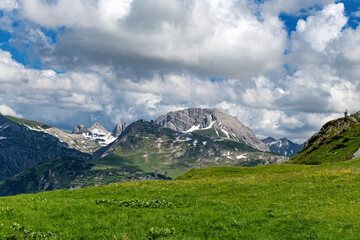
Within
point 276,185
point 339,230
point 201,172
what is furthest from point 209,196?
point 201,172

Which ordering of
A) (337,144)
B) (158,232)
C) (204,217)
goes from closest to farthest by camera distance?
(158,232), (204,217), (337,144)

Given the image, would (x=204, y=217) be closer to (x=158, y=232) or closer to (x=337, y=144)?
(x=158, y=232)

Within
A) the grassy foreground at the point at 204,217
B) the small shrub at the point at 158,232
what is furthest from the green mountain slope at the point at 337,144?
the small shrub at the point at 158,232

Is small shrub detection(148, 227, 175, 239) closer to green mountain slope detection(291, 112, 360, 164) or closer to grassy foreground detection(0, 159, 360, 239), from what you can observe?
grassy foreground detection(0, 159, 360, 239)

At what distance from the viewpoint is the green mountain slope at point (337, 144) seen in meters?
113

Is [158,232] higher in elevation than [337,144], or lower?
lower

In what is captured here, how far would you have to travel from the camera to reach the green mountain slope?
4436 inches

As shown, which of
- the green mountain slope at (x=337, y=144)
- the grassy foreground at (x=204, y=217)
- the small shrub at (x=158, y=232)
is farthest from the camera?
the green mountain slope at (x=337, y=144)

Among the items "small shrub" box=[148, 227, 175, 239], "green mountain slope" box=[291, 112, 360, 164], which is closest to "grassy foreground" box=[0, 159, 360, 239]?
"small shrub" box=[148, 227, 175, 239]

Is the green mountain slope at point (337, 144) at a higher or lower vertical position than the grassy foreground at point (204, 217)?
higher

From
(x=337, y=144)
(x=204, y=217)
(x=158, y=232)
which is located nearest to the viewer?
(x=158, y=232)

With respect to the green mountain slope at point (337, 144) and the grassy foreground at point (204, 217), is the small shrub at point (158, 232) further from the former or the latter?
the green mountain slope at point (337, 144)

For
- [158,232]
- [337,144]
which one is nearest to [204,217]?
[158,232]

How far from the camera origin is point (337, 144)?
131m
